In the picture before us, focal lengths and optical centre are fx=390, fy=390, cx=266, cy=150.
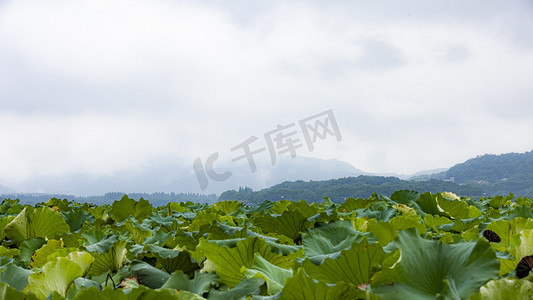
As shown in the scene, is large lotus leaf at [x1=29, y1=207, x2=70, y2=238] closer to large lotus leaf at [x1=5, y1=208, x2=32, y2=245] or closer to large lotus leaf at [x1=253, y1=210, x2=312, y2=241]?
large lotus leaf at [x1=5, y1=208, x2=32, y2=245]

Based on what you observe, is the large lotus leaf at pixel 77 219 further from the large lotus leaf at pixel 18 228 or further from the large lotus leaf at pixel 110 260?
the large lotus leaf at pixel 110 260

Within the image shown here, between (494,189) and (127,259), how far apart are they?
13564 centimetres

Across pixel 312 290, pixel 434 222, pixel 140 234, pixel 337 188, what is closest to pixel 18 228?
pixel 140 234

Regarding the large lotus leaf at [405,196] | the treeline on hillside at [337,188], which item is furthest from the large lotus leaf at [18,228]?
the treeline on hillside at [337,188]

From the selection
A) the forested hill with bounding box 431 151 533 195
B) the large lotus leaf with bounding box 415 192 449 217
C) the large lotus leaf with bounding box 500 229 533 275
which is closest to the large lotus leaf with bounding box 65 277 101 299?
the large lotus leaf with bounding box 500 229 533 275

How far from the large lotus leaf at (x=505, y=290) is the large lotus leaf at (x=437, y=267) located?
107 millimetres

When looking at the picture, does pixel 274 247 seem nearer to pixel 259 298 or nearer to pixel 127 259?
pixel 259 298

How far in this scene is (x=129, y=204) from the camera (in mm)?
3980

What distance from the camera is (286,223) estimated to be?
2211 mm

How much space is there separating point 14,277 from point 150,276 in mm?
451

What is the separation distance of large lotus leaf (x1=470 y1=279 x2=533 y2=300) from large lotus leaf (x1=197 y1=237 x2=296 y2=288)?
2.08 ft

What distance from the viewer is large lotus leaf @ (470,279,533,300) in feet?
2.63

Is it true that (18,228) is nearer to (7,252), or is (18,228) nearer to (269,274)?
(7,252)

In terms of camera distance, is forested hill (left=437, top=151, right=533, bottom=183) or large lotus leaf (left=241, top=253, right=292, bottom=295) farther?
forested hill (left=437, top=151, right=533, bottom=183)
